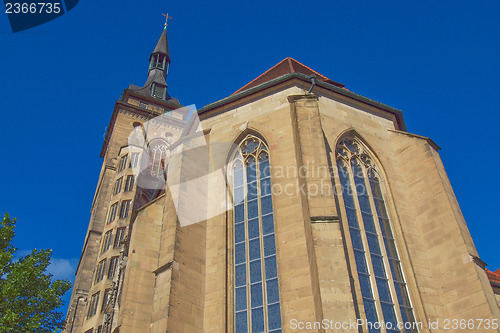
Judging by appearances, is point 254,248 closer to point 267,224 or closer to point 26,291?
point 267,224

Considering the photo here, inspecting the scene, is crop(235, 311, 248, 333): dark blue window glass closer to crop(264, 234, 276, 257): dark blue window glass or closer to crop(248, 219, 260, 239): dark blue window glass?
crop(264, 234, 276, 257): dark blue window glass

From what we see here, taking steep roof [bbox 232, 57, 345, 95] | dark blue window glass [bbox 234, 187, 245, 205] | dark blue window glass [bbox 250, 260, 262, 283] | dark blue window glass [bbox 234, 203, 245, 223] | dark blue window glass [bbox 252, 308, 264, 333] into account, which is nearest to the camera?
dark blue window glass [bbox 252, 308, 264, 333]

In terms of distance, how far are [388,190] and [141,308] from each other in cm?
696

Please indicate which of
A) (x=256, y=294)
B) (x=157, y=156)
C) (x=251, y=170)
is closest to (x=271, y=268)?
(x=256, y=294)

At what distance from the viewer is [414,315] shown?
997 cm

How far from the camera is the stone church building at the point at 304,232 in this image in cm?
948

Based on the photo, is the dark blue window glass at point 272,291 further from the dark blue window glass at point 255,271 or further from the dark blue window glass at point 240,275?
the dark blue window glass at point 240,275

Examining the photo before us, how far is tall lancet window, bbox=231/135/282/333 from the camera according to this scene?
9914 millimetres

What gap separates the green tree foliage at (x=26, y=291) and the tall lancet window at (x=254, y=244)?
716cm

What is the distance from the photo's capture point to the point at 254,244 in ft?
36.2

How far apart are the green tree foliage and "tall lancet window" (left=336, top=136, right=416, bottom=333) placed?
32.0ft

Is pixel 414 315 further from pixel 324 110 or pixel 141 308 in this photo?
pixel 141 308

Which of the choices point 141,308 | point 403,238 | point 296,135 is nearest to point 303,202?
point 296,135

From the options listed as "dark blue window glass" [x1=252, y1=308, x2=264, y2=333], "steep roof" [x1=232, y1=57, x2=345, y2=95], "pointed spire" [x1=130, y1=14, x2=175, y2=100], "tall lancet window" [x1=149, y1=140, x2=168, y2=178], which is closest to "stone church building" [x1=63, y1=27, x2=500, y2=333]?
"dark blue window glass" [x1=252, y1=308, x2=264, y2=333]
